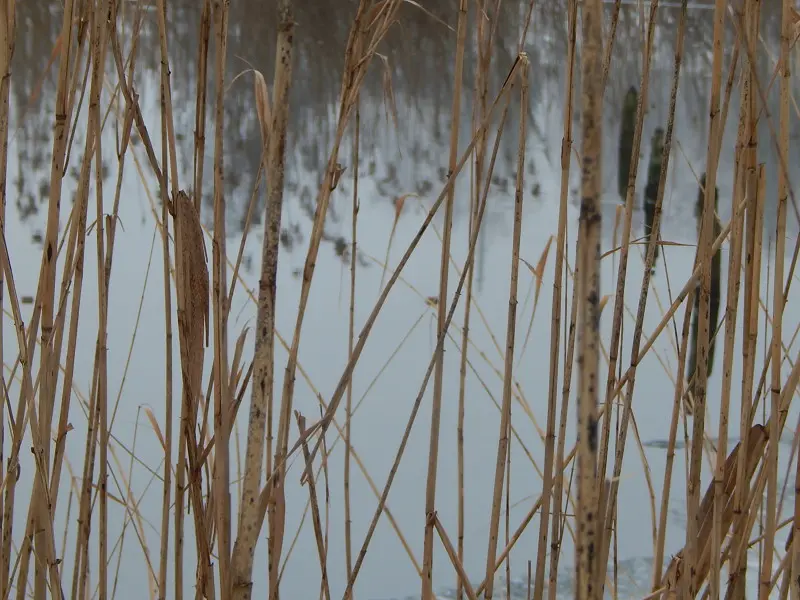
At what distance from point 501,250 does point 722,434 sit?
171 cm

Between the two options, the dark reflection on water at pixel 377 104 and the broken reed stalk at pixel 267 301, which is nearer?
the broken reed stalk at pixel 267 301

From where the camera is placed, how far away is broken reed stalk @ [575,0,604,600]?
0.37 meters

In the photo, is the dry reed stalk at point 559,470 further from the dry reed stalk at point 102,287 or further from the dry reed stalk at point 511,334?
the dry reed stalk at point 102,287

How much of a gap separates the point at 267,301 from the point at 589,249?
0.20 meters

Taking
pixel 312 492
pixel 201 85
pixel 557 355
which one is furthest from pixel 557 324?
pixel 201 85

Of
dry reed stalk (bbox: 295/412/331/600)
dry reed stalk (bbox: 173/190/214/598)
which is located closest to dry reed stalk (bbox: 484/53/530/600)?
dry reed stalk (bbox: 295/412/331/600)

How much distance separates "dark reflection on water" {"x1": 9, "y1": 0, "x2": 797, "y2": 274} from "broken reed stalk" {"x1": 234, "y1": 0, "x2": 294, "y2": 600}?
1.70 m

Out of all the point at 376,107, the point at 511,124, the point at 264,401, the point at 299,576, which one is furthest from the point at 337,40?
the point at 264,401

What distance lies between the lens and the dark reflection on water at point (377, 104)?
254 cm

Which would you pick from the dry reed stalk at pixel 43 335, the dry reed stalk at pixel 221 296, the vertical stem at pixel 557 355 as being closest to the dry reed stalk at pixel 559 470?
the vertical stem at pixel 557 355

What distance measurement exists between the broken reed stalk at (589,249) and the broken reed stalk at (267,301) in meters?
0.16

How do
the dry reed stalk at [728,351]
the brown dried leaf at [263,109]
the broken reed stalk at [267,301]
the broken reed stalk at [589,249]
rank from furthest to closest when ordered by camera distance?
the dry reed stalk at [728,351], the brown dried leaf at [263,109], the broken reed stalk at [267,301], the broken reed stalk at [589,249]

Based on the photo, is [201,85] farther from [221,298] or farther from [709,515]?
[709,515]

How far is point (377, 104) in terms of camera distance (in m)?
3.08
